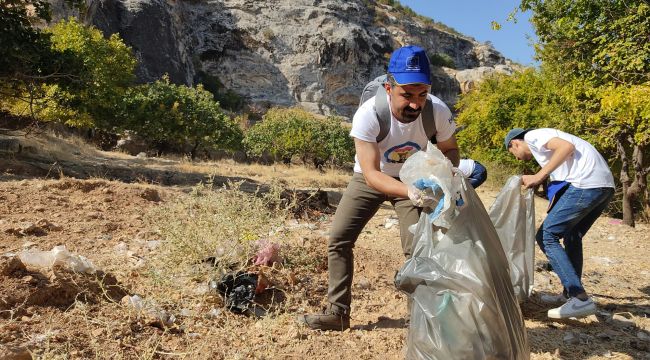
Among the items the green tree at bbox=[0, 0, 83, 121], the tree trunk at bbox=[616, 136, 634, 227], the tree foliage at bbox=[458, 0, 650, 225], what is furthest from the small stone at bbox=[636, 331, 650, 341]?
the green tree at bbox=[0, 0, 83, 121]

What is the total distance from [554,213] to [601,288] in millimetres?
1519

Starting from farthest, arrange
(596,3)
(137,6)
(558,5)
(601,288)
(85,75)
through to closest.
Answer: (137,6) < (85,75) < (558,5) < (596,3) < (601,288)

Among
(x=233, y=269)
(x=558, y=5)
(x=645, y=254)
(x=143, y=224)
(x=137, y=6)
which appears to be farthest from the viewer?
(x=137, y=6)

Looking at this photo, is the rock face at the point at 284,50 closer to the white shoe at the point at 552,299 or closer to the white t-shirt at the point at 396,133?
the white shoe at the point at 552,299

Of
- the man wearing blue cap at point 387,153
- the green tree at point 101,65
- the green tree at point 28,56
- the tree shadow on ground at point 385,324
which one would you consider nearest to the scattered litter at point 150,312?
the man wearing blue cap at point 387,153

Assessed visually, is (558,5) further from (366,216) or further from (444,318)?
(444,318)

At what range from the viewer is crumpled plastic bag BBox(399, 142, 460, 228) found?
6.32ft

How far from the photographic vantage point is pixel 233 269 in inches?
123

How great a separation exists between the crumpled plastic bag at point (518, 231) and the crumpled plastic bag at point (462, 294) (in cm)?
144

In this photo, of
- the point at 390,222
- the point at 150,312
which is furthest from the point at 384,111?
the point at 390,222

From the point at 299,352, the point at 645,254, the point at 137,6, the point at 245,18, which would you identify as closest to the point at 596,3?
the point at 645,254

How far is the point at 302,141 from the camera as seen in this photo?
23812 millimetres

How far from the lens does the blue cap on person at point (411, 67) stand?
224 centimetres

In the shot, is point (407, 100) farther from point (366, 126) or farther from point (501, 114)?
point (501, 114)
